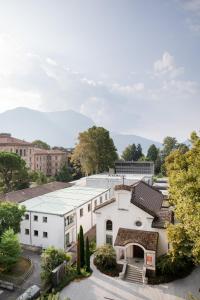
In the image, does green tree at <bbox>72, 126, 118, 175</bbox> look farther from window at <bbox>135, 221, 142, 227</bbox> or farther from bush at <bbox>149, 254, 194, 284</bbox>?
bush at <bbox>149, 254, 194, 284</bbox>

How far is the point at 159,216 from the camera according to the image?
30031 millimetres

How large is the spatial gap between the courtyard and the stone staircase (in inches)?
27.7

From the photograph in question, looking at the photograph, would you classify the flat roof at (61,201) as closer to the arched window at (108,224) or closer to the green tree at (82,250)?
the arched window at (108,224)

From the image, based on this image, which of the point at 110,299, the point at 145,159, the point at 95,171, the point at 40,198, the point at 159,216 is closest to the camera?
the point at 110,299

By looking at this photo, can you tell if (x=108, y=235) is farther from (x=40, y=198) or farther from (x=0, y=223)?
(x=40, y=198)

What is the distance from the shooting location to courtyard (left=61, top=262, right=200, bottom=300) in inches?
915

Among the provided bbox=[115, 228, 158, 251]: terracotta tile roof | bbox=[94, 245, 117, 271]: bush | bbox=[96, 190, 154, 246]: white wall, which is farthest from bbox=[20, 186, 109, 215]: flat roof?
bbox=[115, 228, 158, 251]: terracotta tile roof

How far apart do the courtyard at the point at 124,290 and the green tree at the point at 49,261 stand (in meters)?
2.37

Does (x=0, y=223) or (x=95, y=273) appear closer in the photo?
(x=95, y=273)

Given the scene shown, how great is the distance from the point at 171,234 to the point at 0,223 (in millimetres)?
21396

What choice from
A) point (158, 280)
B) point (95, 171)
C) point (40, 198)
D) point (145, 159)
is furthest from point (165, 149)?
point (158, 280)

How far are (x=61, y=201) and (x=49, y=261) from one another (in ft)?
47.8

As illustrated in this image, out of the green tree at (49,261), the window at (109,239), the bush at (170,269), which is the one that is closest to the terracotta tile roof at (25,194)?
the green tree at (49,261)

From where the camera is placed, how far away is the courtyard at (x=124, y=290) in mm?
23250
